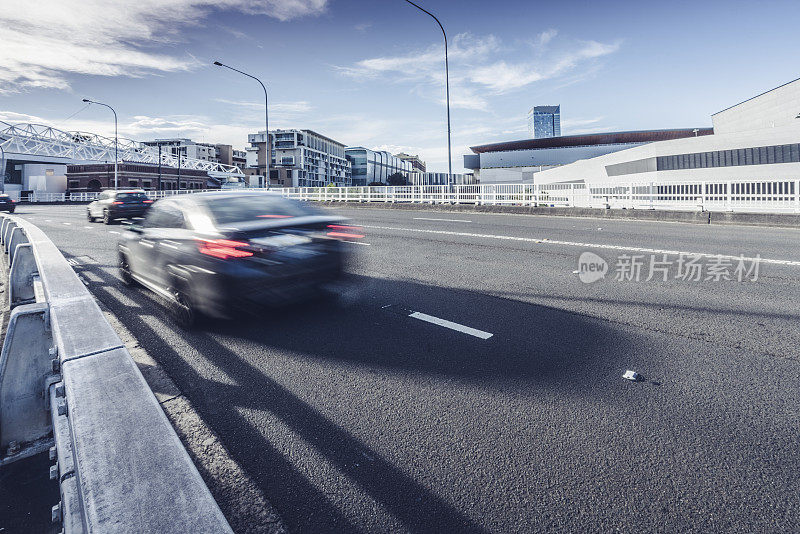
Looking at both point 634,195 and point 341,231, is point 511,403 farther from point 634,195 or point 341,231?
point 634,195

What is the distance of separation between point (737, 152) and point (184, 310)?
164ft

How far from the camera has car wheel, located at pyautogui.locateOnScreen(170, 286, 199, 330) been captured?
4.82 m

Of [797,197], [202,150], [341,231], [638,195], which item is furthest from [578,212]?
[202,150]

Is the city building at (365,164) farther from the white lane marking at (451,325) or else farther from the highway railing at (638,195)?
the white lane marking at (451,325)

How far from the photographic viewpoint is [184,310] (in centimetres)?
491

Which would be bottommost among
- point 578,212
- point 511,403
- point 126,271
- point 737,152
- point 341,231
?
point 511,403

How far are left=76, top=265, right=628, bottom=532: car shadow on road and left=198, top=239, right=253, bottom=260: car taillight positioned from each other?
2.61 feet

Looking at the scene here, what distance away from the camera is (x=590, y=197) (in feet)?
67.2

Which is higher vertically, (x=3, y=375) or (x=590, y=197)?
(x=590, y=197)

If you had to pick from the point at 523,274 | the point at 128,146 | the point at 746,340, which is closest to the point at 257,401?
the point at 746,340

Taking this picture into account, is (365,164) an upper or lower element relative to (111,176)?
upper

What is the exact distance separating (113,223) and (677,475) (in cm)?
2132

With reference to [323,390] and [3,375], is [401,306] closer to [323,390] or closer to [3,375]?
[323,390]

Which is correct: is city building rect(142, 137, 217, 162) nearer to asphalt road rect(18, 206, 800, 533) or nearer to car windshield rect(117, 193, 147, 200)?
car windshield rect(117, 193, 147, 200)
